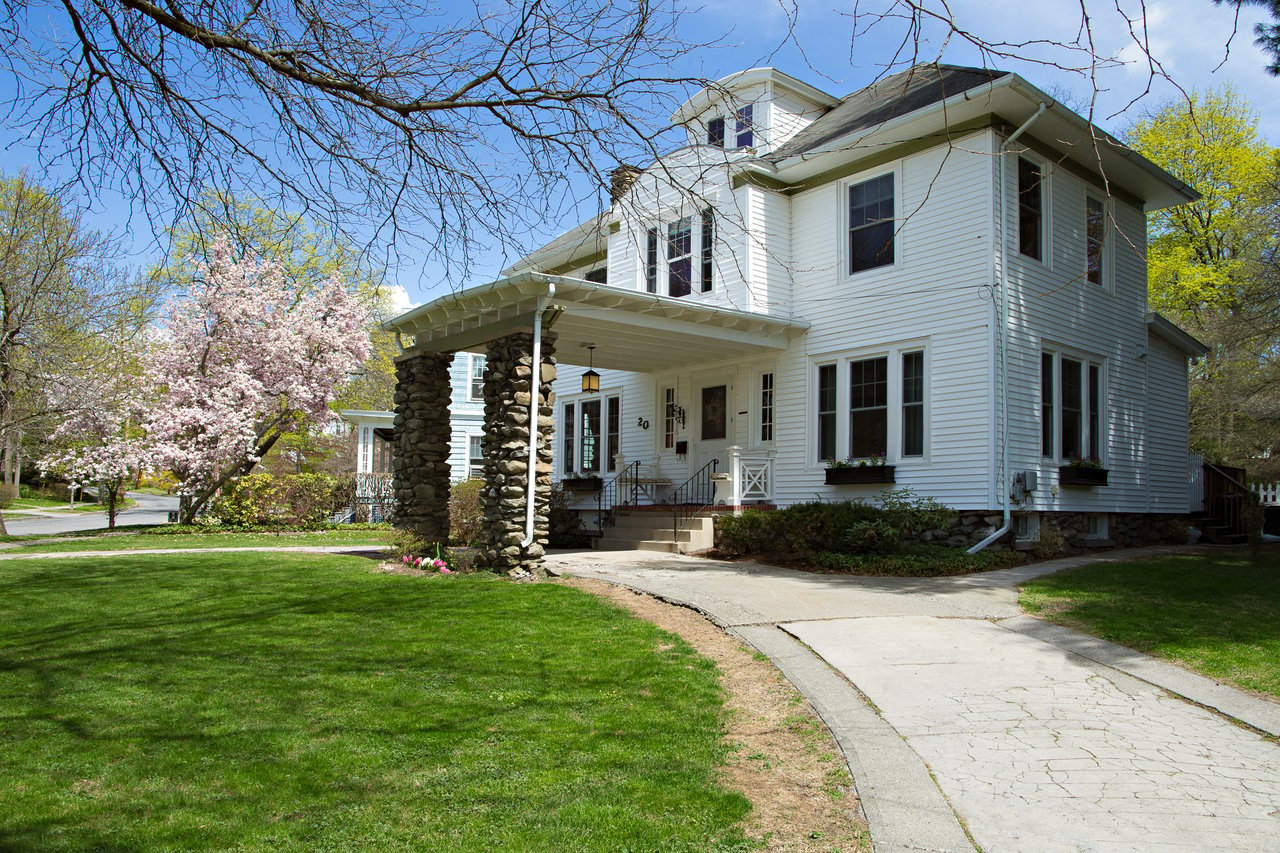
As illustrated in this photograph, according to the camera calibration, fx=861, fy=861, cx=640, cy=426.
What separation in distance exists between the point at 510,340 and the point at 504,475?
170cm

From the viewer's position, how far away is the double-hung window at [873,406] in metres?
12.9

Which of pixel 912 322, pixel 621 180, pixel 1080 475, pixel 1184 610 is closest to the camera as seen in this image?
pixel 621 180

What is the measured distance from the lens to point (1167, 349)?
16.0m

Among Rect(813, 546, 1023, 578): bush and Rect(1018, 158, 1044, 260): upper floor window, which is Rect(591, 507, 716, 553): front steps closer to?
Rect(813, 546, 1023, 578): bush

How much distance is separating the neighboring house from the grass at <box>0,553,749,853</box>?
4.83 m

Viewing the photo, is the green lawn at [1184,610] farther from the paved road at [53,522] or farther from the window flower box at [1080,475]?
the paved road at [53,522]

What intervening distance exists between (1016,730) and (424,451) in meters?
9.60

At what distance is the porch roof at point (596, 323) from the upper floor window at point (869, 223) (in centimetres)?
142

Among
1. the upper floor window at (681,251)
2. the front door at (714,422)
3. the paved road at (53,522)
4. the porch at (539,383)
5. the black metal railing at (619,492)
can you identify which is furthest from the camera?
the paved road at (53,522)

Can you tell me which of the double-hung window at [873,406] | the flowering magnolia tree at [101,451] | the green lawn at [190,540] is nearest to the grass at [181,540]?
the green lawn at [190,540]

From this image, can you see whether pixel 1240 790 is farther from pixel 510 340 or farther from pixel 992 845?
pixel 510 340

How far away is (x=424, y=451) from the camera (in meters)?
12.6

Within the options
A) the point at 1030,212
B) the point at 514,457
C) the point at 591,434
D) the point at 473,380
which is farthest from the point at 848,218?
the point at 473,380

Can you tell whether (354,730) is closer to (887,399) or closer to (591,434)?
(887,399)
